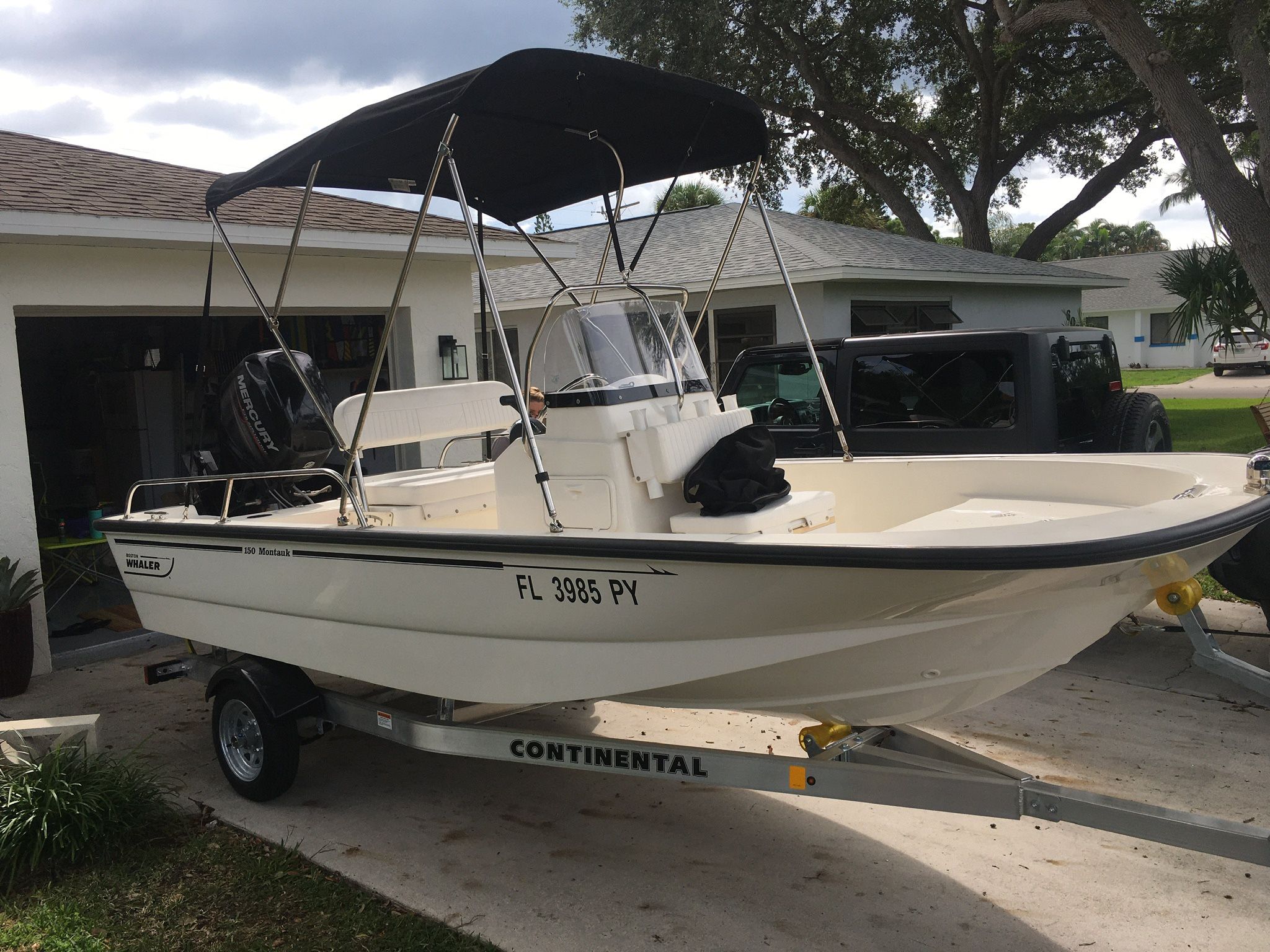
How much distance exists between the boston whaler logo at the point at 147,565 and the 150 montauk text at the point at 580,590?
236cm

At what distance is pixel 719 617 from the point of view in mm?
3275

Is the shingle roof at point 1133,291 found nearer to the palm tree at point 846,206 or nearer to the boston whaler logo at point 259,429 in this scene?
the palm tree at point 846,206

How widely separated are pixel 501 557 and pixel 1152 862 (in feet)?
8.63

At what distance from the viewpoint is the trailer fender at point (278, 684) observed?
14.6 ft

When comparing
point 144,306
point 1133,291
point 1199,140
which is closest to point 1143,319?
point 1133,291

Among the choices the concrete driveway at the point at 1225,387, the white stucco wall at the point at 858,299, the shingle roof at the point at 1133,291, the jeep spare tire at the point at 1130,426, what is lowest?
the concrete driveway at the point at 1225,387

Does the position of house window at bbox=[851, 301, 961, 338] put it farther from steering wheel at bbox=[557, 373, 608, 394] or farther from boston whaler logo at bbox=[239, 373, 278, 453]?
steering wheel at bbox=[557, 373, 608, 394]

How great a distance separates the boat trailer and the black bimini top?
226cm

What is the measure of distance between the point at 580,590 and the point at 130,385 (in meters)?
8.69

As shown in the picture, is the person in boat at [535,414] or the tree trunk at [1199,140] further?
the tree trunk at [1199,140]

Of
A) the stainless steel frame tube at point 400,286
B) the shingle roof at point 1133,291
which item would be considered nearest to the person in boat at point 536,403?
the stainless steel frame tube at point 400,286

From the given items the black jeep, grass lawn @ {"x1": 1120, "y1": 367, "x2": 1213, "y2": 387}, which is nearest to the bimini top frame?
the black jeep

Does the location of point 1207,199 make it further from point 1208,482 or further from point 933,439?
point 1208,482

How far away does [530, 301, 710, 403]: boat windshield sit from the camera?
169 inches
